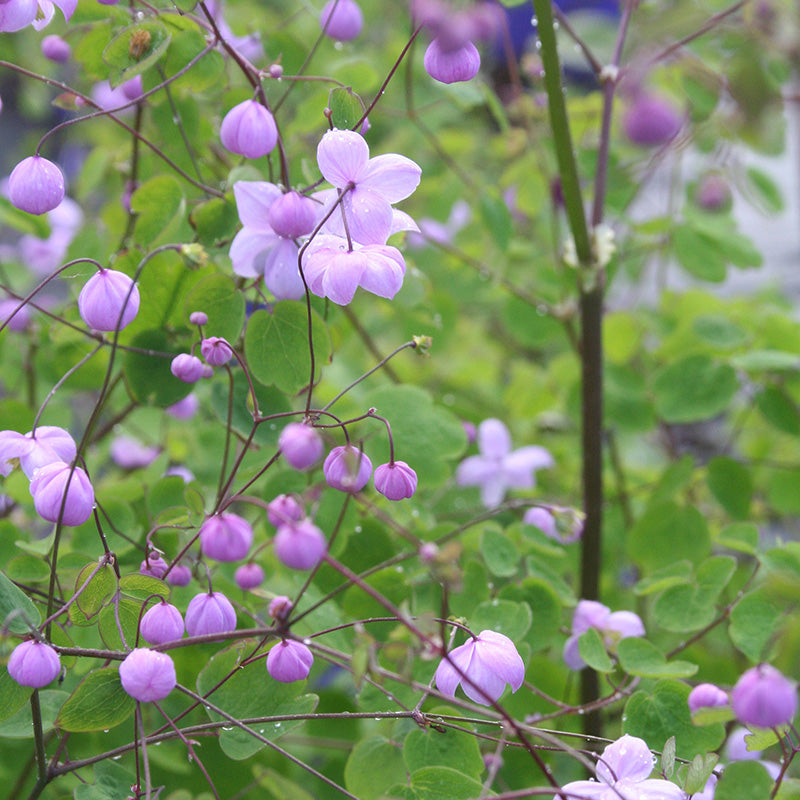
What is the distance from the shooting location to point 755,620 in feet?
2.53

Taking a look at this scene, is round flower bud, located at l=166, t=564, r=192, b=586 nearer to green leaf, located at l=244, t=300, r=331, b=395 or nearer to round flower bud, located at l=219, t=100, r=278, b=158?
green leaf, located at l=244, t=300, r=331, b=395

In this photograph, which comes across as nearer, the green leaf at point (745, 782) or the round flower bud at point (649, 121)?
the green leaf at point (745, 782)

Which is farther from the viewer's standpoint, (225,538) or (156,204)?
(156,204)

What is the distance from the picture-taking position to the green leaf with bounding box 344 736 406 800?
702mm

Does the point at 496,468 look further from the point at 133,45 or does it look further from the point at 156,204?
the point at 133,45

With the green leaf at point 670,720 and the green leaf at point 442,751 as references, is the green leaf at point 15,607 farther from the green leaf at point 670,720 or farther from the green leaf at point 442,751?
the green leaf at point 670,720

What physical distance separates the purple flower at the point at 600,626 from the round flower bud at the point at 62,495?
0.45 m

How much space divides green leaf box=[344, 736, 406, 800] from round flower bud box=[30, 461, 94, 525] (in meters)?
0.30

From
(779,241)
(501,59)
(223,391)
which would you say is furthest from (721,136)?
(501,59)

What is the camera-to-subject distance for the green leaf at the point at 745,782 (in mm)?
578

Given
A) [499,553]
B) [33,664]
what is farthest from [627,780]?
[33,664]

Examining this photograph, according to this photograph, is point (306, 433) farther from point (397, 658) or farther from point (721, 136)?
point (721, 136)

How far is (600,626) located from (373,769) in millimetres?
251

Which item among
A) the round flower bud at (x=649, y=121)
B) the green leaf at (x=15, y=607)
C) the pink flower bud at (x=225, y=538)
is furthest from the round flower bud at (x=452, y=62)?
the green leaf at (x=15, y=607)
